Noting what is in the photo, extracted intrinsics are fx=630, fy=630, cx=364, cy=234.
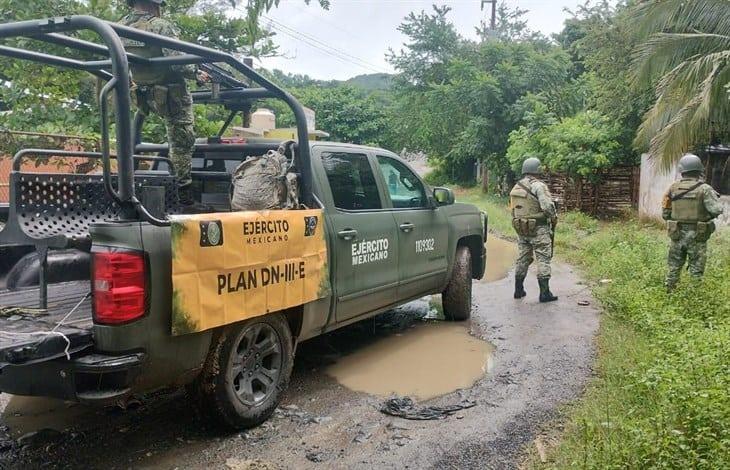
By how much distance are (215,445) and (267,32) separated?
13.4m

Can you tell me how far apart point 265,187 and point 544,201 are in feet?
14.2

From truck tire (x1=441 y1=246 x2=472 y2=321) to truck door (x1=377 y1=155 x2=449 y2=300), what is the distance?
29cm

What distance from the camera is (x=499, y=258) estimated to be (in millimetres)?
11805

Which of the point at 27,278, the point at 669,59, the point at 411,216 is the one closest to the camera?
the point at 27,278

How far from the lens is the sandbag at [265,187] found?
13.6 feet

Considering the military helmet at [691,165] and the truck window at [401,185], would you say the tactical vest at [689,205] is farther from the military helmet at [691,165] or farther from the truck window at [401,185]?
the truck window at [401,185]

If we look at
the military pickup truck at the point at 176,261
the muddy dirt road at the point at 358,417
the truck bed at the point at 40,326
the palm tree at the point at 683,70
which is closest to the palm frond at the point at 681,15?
the palm tree at the point at 683,70

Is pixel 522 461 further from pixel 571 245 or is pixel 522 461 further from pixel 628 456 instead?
pixel 571 245

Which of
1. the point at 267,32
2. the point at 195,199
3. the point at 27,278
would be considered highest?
the point at 267,32

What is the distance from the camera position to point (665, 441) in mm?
3020

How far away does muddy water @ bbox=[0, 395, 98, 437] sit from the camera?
12.8 feet

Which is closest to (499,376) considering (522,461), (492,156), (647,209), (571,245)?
(522,461)

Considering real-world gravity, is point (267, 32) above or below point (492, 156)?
above

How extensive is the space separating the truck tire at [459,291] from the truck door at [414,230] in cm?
29
